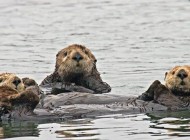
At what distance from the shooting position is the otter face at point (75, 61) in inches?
512

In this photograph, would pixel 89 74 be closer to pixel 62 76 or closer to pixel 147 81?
pixel 62 76

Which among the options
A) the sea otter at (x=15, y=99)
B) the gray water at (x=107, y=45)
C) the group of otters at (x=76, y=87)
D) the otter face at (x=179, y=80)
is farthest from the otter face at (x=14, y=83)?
the otter face at (x=179, y=80)

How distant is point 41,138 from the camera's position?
9.31 meters

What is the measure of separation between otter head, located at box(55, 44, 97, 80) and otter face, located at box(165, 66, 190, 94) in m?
1.82

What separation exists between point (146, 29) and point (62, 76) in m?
9.94

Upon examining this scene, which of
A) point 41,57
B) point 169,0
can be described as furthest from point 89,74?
point 169,0

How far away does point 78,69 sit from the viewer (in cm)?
1315

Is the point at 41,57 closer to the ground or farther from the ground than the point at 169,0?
closer to the ground

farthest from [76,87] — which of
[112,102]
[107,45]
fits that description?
[107,45]

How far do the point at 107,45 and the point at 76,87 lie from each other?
7175mm

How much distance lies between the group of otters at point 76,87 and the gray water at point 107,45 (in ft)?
1.14

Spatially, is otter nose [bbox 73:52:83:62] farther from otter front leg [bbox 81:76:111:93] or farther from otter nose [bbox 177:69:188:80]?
otter nose [bbox 177:69:188:80]

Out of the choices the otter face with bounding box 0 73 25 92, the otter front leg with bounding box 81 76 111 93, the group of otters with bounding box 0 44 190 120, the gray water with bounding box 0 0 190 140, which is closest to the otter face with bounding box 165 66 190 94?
the group of otters with bounding box 0 44 190 120

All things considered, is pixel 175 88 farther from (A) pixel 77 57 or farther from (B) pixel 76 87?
(B) pixel 76 87
